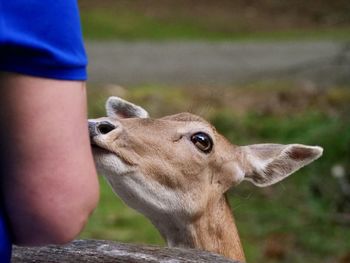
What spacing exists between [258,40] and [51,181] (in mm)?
15287

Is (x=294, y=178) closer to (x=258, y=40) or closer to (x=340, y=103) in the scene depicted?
(x=340, y=103)

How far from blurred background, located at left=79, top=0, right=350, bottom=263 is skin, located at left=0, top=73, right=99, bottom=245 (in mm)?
3364

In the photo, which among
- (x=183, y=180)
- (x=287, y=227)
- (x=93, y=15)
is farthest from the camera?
(x=93, y=15)

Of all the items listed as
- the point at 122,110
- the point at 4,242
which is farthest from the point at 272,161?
the point at 4,242

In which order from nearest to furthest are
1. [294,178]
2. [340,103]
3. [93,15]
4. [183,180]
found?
1. [183,180]
2. [294,178]
3. [340,103]
4. [93,15]

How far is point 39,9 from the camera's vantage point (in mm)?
2051

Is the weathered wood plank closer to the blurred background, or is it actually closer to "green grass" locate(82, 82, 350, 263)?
the blurred background

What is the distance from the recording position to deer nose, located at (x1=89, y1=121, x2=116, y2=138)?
320 centimetres

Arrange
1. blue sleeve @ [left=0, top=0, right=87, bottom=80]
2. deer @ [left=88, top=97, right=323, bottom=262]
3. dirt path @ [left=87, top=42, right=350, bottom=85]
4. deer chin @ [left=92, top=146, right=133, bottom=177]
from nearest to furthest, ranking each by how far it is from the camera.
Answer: blue sleeve @ [left=0, top=0, right=87, bottom=80] → deer chin @ [left=92, top=146, right=133, bottom=177] → deer @ [left=88, top=97, right=323, bottom=262] → dirt path @ [left=87, top=42, right=350, bottom=85]

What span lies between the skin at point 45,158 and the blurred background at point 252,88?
11.0 ft

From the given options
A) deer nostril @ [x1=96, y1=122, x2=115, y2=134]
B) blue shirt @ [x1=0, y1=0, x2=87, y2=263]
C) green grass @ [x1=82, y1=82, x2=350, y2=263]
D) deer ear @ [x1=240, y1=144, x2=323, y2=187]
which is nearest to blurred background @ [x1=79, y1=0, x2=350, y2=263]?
green grass @ [x1=82, y1=82, x2=350, y2=263]

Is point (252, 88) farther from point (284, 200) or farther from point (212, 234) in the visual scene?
point (212, 234)

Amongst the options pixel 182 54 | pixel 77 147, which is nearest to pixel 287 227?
pixel 77 147

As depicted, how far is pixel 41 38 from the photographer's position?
2061mm
